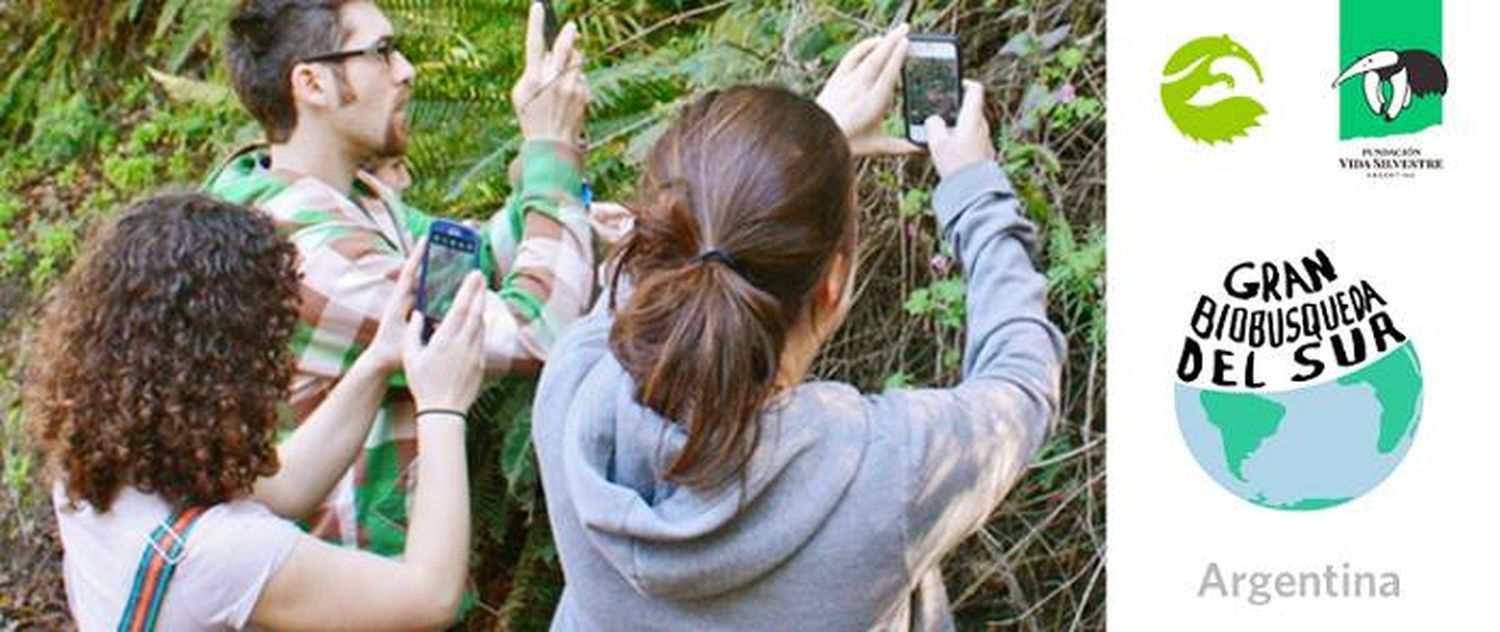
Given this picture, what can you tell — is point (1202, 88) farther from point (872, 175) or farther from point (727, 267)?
point (872, 175)

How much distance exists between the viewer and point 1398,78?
292 cm

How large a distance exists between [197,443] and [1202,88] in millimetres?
1422

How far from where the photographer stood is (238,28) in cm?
383

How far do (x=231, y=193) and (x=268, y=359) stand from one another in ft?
2.45

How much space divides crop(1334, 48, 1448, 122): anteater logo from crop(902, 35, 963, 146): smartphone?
55 cm

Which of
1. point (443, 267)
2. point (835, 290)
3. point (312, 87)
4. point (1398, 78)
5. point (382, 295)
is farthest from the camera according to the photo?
point (312, 87)

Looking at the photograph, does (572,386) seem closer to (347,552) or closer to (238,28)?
(347,552)

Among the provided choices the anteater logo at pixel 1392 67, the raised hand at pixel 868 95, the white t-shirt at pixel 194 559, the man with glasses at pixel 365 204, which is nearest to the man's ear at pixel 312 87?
the man with glasses at pixel 365 204

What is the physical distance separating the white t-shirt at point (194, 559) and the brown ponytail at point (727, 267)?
2.26ft

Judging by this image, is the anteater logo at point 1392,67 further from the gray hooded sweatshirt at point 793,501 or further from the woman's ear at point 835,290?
the woman's ear at point 835,290

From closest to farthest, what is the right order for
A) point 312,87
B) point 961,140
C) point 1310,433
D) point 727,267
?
point 727,267 < point 961,140 < point 1310,433 < point 312,87

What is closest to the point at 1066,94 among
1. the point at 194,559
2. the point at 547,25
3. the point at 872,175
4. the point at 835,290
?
the point at 872,175

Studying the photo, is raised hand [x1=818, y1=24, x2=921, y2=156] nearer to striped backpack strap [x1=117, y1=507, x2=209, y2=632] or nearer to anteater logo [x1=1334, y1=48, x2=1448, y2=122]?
anteater logo [x1=1334, y1=48, x2=1448, y2=122]

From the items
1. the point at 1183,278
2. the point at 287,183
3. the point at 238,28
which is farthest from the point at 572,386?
the point at 238,28
